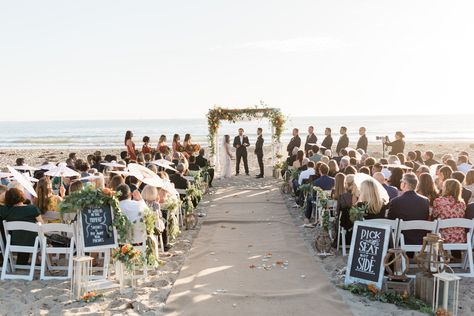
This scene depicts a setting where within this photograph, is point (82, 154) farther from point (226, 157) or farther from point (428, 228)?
point (428, 228)

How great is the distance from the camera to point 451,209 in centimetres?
737

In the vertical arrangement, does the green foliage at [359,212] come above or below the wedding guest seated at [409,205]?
below

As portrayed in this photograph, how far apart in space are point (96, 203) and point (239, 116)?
14785 millimetres

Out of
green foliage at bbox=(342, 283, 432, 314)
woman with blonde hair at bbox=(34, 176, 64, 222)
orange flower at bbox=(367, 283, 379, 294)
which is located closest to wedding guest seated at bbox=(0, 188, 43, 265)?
woman with blonde hair at bbox=(34, 176, 64, 222)

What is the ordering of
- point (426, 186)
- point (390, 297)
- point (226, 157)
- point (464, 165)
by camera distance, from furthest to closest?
point (226, 157)
point (464, 165)
point (426, 186)
point (390, 297)

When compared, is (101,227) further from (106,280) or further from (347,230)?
(347,230)

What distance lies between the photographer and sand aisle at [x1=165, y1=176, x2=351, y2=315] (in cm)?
610

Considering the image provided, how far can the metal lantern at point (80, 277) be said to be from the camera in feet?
21.0

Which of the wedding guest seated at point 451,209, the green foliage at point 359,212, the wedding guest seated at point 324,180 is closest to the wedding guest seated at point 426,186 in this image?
the wedding guest seated at point 451,209

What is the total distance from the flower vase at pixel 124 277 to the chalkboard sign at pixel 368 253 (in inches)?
113

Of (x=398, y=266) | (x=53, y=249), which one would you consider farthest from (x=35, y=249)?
(x=398, y=266)

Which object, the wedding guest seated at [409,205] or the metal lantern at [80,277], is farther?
the wedding guest seated at [409,205]

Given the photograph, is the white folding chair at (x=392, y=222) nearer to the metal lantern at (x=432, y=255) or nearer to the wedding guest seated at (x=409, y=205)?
the wedding guest seated at (x=409, y=205)

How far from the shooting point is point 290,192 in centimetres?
1541
